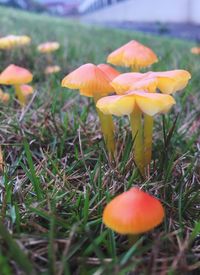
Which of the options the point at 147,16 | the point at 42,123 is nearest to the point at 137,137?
the point at 42,123

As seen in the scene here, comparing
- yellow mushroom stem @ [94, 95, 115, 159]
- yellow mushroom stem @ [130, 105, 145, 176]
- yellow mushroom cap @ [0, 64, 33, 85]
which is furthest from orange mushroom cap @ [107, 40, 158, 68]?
yellow mushroom cap @ [0, 64, 33, 85]

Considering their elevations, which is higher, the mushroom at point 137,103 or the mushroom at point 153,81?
the mushroom at point 153,81

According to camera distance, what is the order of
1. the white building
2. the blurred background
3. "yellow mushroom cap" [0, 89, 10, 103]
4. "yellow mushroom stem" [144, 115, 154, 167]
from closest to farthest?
"yellow mushroom stem" [144, 115, 154, 167] < "yellow mushroom cap" [0, 89, 10, 103] < the blurred background < the white building

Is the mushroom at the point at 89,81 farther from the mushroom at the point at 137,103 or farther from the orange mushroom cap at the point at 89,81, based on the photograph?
the mushroom at the point at 137,103

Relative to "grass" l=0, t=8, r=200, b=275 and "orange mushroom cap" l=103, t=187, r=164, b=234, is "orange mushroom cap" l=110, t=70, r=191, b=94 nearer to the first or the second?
"grass" l=0, t=8, r=200, b=275

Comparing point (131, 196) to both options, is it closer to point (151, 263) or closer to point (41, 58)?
point (151, 263)

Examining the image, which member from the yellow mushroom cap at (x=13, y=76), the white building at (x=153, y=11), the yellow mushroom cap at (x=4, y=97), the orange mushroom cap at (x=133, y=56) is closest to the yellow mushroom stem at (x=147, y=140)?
the orange mushroom cap at (x=133, y=56)

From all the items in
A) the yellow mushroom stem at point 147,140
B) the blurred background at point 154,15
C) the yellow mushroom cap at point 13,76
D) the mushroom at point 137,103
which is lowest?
the blurred background at point 154,15
